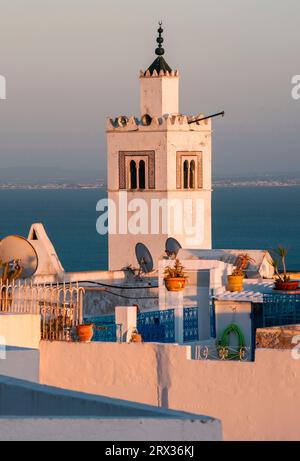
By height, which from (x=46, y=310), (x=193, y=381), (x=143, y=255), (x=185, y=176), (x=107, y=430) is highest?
(x=185, y=176)

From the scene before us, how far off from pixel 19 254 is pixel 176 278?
29.8 ft

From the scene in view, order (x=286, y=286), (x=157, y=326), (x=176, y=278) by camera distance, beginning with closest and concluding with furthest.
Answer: (x=157, y=326) → (x=286, y=286) → (x=176, y=278)

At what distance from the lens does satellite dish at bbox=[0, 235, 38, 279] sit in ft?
99.0

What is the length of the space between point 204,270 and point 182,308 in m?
1.00

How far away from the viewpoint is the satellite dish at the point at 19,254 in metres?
30.2

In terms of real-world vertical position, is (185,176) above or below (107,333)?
above

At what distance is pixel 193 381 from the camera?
1770cm

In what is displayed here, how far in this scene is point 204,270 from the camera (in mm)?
22406

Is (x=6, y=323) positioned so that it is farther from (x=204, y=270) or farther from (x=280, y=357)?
(x=204, y=270)

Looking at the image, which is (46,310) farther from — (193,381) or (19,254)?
(19,254)

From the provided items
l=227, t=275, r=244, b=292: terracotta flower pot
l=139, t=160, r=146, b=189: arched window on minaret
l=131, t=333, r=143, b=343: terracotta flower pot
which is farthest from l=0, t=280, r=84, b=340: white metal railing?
l=139, t=160, r=146, b=189: arched window on minaret

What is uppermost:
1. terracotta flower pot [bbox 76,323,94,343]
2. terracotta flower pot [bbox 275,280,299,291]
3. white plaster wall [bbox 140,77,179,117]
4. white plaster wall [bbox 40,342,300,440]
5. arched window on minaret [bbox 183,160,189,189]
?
white plaster wall [bbox 140,77,179,117]

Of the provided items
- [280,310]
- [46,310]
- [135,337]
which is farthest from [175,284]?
[46,310]

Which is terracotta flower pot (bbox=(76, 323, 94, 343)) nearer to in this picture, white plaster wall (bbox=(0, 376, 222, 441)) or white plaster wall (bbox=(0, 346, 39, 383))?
white plaster wall (bbox=(0, 346, 39, 383))
